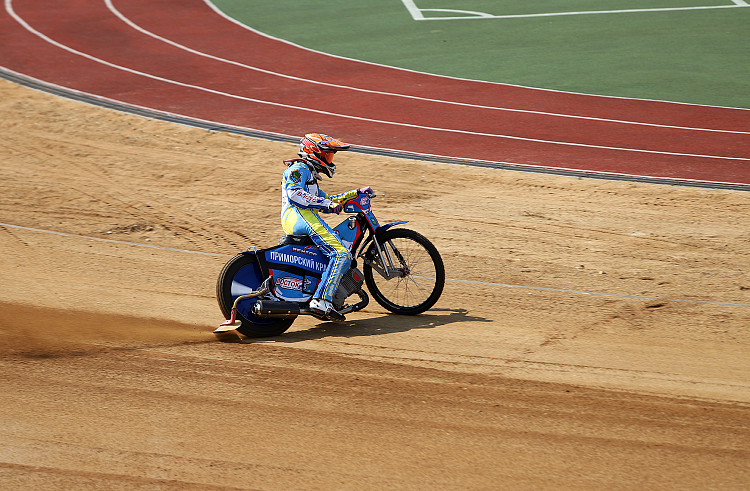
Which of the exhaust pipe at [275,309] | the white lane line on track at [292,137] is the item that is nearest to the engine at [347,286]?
the exhaust pipe at [275,309]

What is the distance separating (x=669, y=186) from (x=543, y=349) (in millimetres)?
6160

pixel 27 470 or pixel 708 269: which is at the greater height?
pixel 708 269

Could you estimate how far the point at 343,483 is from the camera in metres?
4.50

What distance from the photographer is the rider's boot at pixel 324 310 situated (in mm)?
6836

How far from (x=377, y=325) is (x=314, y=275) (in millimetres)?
755

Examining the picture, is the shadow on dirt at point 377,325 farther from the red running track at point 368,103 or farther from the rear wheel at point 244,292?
the red running track at point 368,103

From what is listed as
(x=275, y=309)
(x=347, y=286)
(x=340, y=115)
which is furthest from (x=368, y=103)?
(x=275, y=309)

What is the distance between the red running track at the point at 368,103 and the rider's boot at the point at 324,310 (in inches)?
265

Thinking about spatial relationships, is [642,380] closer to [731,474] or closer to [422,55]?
[731,474]

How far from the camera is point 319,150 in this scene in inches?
275

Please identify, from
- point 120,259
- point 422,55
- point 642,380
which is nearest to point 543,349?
point 642,380

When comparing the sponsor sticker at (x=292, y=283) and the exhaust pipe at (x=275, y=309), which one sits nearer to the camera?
the exhaust pipe at (x=275, y=309)

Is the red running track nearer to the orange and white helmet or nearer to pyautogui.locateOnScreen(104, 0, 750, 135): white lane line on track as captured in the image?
pyautogui.locateOnScreen(104, 0, 750, 135): white lane line on track

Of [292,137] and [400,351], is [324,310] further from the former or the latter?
[292,137]
